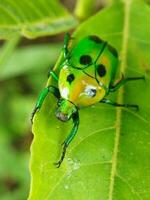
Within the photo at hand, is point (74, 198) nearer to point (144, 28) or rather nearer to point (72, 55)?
point (72, 55)

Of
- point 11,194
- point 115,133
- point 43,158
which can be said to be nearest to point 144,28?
point 115,133

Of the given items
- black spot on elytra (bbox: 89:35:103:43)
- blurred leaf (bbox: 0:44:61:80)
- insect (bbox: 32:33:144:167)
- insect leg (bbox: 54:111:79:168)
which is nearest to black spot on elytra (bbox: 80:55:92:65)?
insect (bbox: 32:33:144:167)

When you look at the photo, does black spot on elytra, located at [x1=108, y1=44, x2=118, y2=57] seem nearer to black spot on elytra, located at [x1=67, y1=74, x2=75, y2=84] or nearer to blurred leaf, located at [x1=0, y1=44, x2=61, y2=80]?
black spot on elytra, located at [x1=67, y1=74, x2=75, y2=84]

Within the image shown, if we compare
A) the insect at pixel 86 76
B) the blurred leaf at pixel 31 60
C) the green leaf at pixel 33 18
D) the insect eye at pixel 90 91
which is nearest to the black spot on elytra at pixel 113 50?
the insect at pixel 86 76

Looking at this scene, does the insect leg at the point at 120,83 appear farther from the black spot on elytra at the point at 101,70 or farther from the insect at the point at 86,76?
the black spot on elytra at the point at 101,70

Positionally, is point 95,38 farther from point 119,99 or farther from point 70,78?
point 119,99
